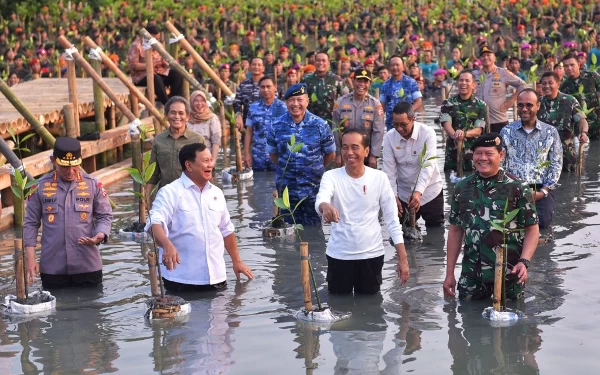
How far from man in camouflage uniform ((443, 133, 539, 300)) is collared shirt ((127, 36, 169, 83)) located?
35.8ft

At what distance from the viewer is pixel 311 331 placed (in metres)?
8.53

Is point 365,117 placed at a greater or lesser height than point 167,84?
lesser

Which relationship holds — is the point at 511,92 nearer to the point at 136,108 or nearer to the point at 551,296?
the point at 136,108

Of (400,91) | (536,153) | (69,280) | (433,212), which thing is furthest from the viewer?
(400,91)

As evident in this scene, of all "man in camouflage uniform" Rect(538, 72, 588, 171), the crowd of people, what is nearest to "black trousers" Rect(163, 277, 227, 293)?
the crowd of people

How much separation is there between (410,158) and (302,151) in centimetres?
117

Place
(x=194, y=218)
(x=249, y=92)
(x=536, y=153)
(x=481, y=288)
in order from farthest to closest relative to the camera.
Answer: (x=249, y=92), (x=536, y=153), (x=194, y=218), (x=481, y=288)

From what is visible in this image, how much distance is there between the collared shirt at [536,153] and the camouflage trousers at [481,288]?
2.11 m

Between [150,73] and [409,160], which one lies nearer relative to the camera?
[409,160]

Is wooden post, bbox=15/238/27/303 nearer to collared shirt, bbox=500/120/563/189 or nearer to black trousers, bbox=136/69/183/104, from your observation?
collared shirt, bbox=500/120/563/189

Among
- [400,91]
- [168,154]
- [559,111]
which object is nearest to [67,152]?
[168,154]

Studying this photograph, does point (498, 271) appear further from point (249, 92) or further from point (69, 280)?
point (249, 92)

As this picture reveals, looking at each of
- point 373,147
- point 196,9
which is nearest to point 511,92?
point 373,147

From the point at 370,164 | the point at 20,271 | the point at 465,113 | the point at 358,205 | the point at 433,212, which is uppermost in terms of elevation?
the point at 465,113
